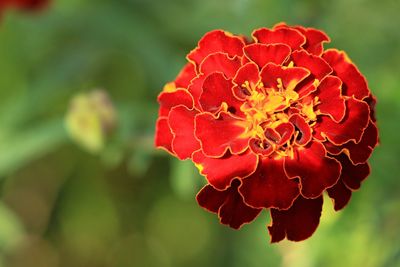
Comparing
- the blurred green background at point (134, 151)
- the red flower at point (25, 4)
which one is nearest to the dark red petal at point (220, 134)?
the blurred green background at point (134, 151)

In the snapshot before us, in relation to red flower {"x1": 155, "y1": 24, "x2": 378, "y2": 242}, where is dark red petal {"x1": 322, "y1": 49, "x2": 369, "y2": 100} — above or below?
above

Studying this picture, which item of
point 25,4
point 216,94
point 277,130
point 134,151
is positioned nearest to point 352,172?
point 277,130

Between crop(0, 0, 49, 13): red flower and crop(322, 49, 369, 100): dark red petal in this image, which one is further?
crop(0, 0, 49, 13): red flower

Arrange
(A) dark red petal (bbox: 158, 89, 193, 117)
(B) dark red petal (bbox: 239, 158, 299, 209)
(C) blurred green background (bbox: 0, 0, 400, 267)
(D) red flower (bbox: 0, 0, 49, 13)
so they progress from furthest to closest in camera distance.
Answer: (D) red flower (bbox: 0, 0, 49, 13) < (C) blurred green background (bbox: 0, 0, 400, 267) < (A) dark red petal (bbox: 158, 89, 193, 117) < (B) dark red petal (bbox: 239, 158, 299, 209)

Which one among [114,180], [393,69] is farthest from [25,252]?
[393,69]

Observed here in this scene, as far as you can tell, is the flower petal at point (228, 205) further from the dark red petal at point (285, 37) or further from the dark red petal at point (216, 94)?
the dark red petal at point (285, 37)

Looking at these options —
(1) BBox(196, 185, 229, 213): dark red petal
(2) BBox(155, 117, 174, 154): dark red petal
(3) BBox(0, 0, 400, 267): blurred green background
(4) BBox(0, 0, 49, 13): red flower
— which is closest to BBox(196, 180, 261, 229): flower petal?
(1) BBox(196, 185, 229, 213): dark red petal

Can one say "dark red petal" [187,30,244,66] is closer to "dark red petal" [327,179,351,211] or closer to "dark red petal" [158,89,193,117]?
"dark red petal" [158,89,193,117]

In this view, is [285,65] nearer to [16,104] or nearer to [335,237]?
[335,237]

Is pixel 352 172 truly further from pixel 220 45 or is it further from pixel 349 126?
pixel 220 45
